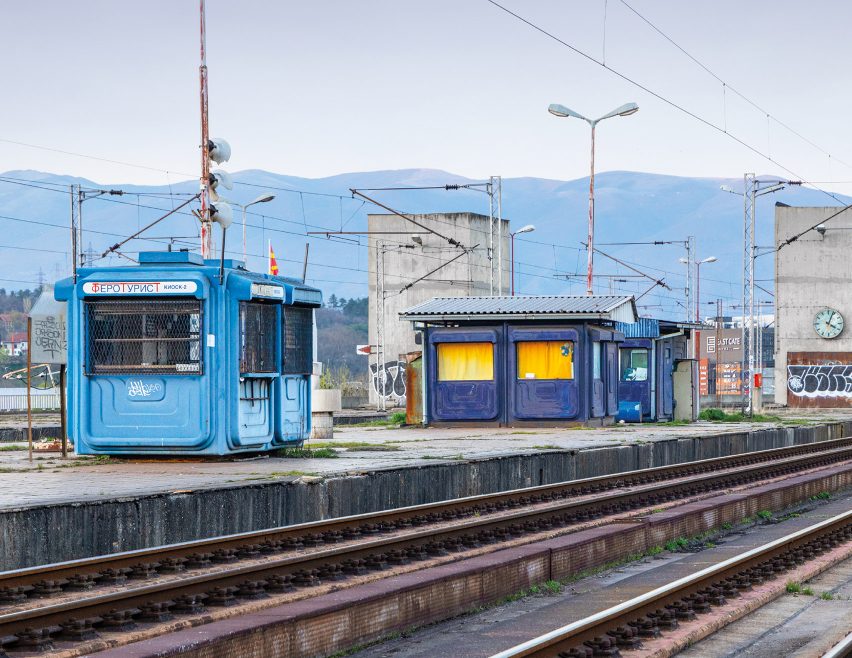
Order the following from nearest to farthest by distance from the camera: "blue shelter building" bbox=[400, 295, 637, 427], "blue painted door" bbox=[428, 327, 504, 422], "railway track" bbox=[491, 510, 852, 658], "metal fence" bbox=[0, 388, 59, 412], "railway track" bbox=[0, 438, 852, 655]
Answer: "railway track" bbox=[491, 510, 852, 658]
"railway track" bbox=[0, 438, 852, 655]
"blue shelter building" bbox=[400, 295, 637, 427]
"blue painted door" bbox=[428, 327, 504, 422]
"metal fence" bbox=[0, 388, 59, 412]

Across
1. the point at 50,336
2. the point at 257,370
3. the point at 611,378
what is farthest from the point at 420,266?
the point at 257,370

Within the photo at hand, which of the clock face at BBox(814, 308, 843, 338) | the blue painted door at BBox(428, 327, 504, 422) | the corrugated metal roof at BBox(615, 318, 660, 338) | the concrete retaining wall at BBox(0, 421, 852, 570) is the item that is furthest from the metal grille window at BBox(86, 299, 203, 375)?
the clock face at BBox(814, 308, 843, 338)

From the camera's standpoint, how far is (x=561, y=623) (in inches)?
375

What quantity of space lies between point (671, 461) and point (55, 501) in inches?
680

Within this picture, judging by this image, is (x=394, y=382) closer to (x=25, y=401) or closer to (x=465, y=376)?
(x=25, y=401)

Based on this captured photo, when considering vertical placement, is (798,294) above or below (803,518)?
above

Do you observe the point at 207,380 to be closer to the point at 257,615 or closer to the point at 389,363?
the point at 257,615

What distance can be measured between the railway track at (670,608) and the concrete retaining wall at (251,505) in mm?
5149

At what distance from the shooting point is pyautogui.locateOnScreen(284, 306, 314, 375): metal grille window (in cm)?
2044

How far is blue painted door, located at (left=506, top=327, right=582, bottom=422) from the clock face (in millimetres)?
50909

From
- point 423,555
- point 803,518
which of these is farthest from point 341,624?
point 803,518

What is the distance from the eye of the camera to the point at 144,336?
18828 millimetres

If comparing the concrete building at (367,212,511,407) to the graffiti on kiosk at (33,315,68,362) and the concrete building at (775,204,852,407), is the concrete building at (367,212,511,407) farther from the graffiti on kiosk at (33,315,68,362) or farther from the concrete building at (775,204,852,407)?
the graffiti on kiosk at (33,315,68,362)

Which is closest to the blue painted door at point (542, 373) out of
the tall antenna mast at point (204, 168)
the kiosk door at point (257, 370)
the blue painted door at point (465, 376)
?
the blue painted door at point (465, 376)
